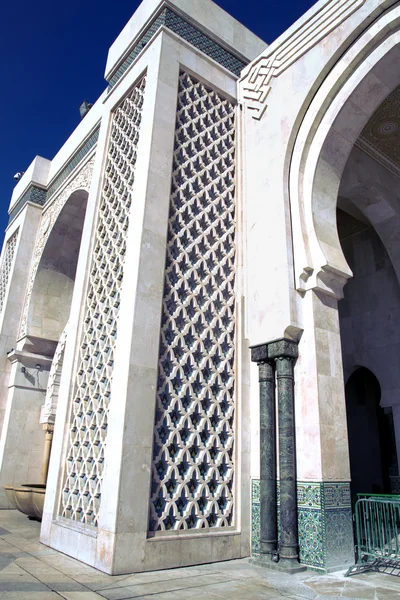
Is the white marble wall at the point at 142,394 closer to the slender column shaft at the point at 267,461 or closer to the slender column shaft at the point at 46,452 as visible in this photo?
the slender column shaft at the point at 267,461

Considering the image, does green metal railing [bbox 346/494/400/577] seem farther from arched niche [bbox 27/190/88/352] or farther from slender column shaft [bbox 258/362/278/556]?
arched niche [bbox 27/190/88/352]

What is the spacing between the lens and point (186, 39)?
4.59 meters

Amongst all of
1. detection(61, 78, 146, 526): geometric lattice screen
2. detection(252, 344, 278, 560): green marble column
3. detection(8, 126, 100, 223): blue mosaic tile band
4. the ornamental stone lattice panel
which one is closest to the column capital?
detection(252, 344, 278, 560): green marble column

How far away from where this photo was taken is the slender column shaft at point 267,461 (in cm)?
333

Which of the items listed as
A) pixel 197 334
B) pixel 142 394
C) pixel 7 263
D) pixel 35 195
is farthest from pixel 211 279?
pixel 7 263

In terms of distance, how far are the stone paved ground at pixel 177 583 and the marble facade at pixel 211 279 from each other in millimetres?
168

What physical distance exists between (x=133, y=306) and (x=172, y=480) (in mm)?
1259

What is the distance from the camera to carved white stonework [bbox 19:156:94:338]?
6.54 m

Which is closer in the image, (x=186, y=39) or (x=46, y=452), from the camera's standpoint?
(x=186, y=39)

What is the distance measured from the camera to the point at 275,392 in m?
3.66

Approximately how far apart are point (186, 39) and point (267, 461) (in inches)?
154

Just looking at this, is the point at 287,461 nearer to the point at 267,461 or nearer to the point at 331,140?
the point at 267,461

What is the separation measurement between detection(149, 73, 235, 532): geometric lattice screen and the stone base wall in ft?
2.10

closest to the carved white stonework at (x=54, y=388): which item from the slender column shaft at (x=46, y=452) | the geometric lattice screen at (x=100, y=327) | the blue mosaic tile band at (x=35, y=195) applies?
the slender column shaft at (x=46, y=452)
